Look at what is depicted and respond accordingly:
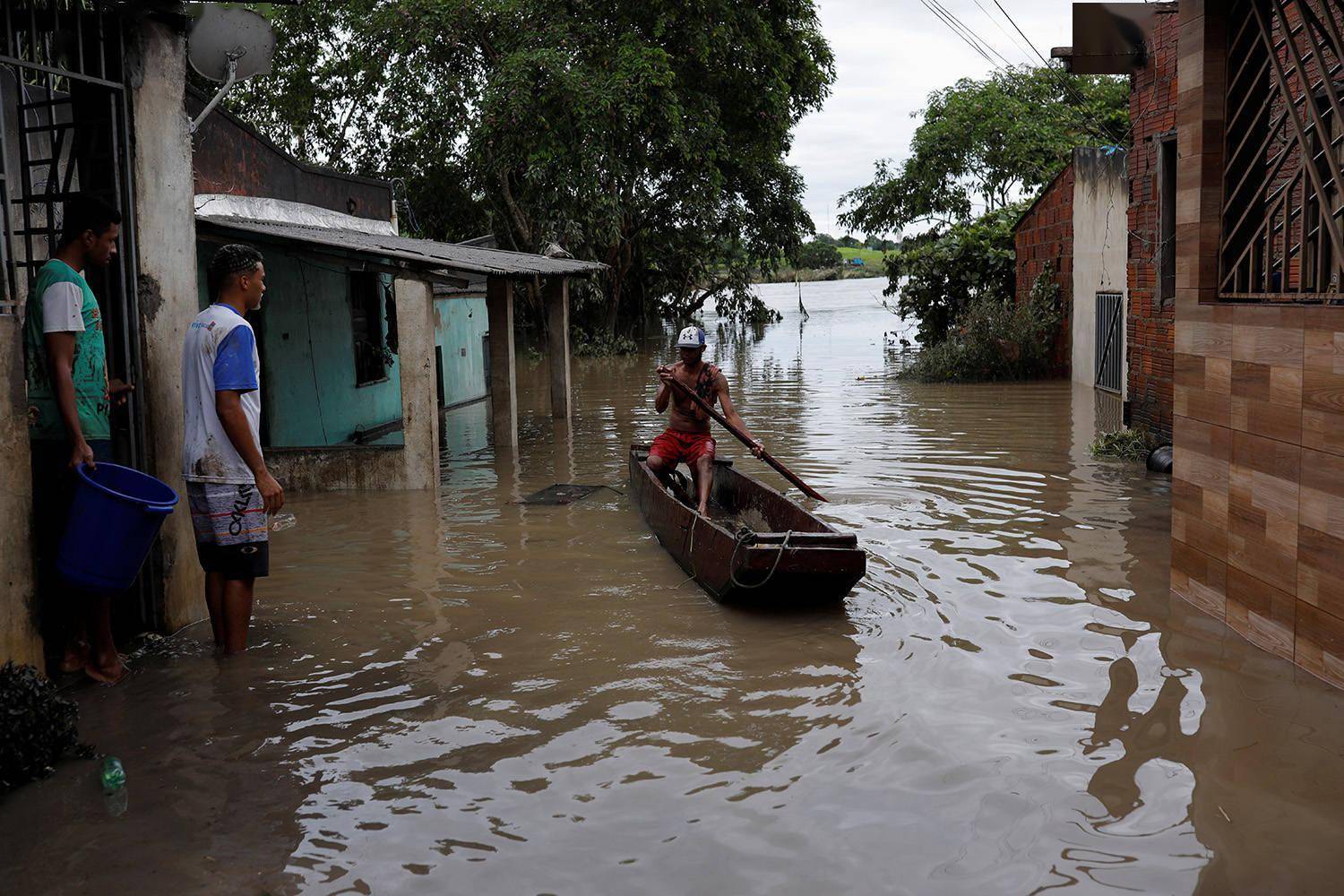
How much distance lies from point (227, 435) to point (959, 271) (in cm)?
2158

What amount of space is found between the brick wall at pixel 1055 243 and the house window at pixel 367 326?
11.7m

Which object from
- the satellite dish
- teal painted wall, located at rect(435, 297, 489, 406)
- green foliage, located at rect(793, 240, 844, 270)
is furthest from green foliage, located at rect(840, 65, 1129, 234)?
green foliage, located at rect(793, 240, 844, 270)

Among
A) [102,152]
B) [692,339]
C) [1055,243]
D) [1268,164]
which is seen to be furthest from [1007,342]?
[102,152]

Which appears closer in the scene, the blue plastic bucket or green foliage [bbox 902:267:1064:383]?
the blue plastic bucket

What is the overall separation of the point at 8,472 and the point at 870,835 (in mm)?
3957

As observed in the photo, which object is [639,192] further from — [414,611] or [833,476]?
[414,611]

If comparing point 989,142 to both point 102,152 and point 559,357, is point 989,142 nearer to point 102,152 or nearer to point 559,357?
point 559,357

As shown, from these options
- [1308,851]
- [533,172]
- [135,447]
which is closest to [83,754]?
[135,447]

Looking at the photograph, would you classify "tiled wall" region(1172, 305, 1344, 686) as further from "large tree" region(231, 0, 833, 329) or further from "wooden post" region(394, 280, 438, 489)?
"large tree" region(231, 0, 833, 329)

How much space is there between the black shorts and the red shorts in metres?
4.24

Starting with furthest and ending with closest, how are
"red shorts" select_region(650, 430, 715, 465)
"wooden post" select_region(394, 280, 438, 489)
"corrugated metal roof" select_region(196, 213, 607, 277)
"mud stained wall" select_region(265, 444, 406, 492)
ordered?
"mud stained wall" select_region(265, 444, 406, 492) < "wooden post" select_region(394, 280, 438, 489) < "corrugated metal roof" select_region(196, 213, 607, 277) < "red shorts" select_region(650, 430, 715, 465)

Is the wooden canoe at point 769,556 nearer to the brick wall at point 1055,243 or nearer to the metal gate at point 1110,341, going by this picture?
the metal gate at point 1110,341

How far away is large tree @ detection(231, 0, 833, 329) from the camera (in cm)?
2338

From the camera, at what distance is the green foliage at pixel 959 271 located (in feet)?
81.3
